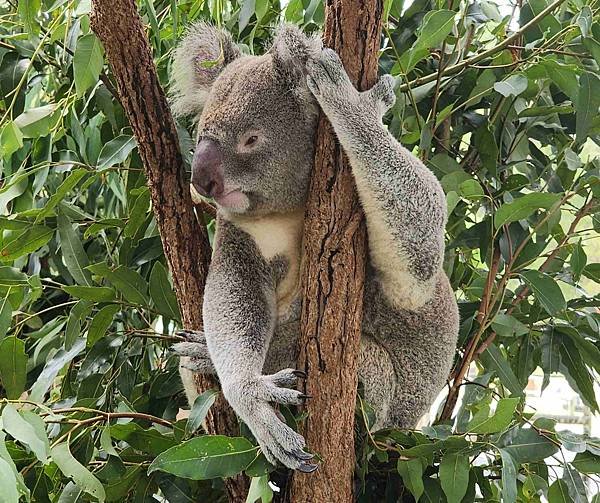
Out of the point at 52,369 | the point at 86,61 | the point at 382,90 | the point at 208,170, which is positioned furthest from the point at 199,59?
the point at 52,369

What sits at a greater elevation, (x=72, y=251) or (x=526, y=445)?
(x=72, y=251)

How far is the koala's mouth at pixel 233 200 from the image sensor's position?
156 cm

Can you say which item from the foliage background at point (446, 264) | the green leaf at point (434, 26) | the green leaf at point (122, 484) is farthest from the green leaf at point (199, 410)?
the green leaf at point (434, 26)

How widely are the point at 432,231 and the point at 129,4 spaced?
726mm

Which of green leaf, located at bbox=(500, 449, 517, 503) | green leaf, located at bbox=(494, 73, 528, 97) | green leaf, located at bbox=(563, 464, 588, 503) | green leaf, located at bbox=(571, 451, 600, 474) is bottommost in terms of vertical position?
green leaf, located at bbox=(563, 464, 588, 503)

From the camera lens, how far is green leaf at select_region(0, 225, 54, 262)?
1841mm

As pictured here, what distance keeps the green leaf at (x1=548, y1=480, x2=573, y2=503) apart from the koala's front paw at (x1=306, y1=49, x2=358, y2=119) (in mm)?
851

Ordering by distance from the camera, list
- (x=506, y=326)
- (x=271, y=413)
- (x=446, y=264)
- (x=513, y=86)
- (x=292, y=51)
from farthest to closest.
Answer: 1. (x=446, y=264)
2. (x=506, y=326)
3. (x=513, y=86)
4. (x=292, y=51)
5. (x=271, y=413)

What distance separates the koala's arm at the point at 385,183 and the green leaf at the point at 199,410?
41 cm

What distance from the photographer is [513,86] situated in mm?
1638

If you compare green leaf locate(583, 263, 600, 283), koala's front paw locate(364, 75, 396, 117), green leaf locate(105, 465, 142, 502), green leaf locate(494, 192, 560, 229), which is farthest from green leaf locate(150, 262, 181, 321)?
green leaf locate(583, 263, 600, 283)

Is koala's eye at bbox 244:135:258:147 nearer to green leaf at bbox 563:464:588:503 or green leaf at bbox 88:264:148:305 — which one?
green leaf at bbox 88:264:148:305

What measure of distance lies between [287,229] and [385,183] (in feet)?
1.07

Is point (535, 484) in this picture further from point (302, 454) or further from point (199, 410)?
point (199, 410)
